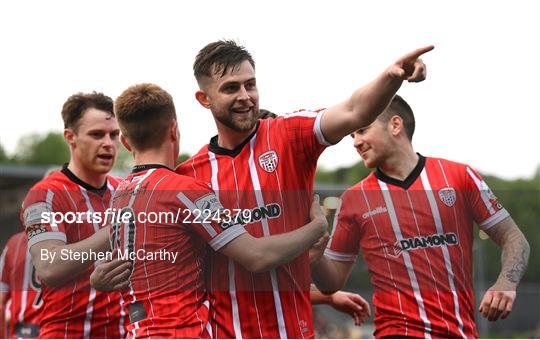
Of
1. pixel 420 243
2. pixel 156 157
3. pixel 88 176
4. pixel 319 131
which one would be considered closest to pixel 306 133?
pixel 319 131

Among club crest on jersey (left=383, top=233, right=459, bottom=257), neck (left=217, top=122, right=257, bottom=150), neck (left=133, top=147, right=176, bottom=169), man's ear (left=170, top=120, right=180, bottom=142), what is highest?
man's ear (left=170, top=120, right=180, bottom=142)

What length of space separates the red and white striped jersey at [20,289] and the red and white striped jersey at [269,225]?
9.65 ft

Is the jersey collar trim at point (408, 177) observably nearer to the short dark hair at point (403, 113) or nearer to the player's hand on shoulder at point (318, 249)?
the short dark hair at point (403, 113)

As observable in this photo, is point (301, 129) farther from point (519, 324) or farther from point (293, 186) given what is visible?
point (519, 324)

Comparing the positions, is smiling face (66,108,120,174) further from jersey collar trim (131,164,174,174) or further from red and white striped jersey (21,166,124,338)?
jersey collar trim (131,164,174,174)

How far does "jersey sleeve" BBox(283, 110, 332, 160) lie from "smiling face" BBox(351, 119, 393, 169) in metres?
1.15

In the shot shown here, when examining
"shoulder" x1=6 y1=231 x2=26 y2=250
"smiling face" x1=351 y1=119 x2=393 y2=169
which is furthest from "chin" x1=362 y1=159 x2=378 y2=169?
"shoulder" x1=6 y1=231 x2=26 y2=250

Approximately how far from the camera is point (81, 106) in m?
5.55

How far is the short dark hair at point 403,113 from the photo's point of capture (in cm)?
535

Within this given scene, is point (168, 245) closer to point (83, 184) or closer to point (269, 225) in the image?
point (269, 225)

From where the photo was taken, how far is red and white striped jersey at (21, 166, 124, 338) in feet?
17.1

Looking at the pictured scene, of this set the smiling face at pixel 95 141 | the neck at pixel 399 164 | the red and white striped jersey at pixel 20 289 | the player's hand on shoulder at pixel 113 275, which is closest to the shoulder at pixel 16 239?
the red and white striped jersey at pixel 20 289

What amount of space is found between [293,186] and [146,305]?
0.95m

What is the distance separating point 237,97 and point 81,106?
5.59 feet
